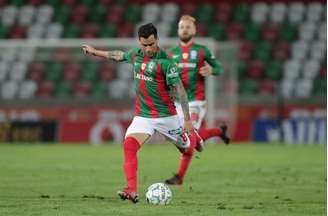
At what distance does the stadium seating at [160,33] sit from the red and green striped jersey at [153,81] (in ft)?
54.7

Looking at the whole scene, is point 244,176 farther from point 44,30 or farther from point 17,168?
point 44,30

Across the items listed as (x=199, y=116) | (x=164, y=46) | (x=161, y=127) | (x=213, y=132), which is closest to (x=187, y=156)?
(x=199, y=116)

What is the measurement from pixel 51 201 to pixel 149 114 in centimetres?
150

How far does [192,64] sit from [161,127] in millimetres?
3041

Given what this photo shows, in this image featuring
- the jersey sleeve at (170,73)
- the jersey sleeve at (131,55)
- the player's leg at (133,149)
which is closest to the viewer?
the player's leg at (133,149)

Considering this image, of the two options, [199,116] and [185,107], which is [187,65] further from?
[185,107]

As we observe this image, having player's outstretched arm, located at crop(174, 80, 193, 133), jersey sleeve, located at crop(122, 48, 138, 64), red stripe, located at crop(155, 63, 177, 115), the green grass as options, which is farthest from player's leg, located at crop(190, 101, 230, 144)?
player's outstretched arm, located at crop(174, 80, 193, 133)

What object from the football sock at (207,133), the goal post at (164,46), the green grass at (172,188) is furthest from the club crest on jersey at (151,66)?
the goal post at (164,46)

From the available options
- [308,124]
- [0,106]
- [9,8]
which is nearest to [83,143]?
[0,106]

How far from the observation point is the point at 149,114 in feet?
37.8

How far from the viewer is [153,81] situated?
1136 cm

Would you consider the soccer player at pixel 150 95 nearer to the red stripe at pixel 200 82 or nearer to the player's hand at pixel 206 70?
the player's hand at pixel 206 70

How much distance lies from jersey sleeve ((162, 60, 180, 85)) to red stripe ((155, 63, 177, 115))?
0.07 metres

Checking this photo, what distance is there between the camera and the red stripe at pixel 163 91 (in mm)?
11297
